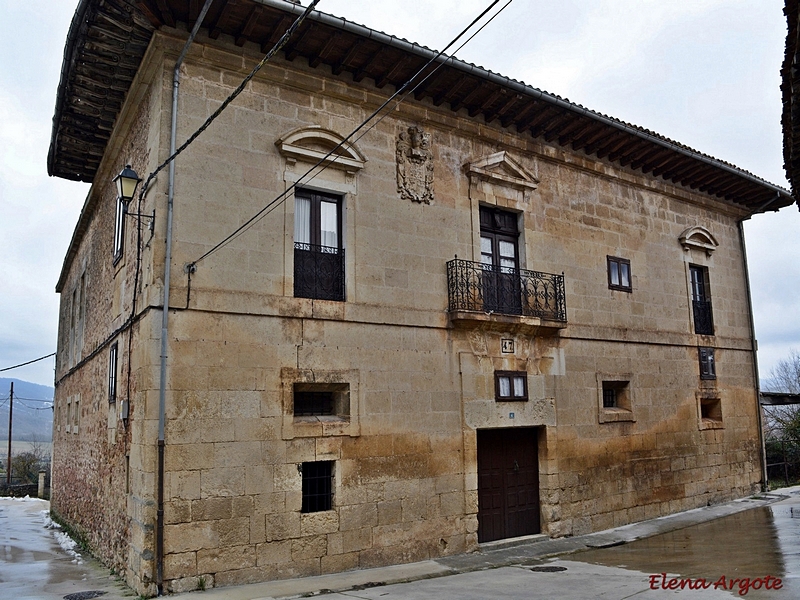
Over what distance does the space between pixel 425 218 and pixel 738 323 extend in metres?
9.19

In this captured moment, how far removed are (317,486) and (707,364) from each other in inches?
373

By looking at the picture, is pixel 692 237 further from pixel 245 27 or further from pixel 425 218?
pixel 245 27

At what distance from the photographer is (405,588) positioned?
25.2 ft

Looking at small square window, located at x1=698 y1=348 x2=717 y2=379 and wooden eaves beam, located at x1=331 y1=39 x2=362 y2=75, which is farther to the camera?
small square window, located at x1=698 y1=348 x2=717 y2=379

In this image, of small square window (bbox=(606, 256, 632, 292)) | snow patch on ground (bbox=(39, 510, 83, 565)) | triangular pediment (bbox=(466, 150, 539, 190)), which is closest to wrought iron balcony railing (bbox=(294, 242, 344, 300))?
triangular pediment (bbox=(466, 150, 539, 190))

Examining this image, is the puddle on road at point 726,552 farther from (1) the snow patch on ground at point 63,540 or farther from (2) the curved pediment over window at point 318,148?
(1) the snow patch on ground at point 63,540

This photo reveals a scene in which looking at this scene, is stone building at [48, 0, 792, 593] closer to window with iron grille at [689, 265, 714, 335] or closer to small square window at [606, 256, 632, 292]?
small square window at [606, 256, 632, 292]

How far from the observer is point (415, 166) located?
1004 cm

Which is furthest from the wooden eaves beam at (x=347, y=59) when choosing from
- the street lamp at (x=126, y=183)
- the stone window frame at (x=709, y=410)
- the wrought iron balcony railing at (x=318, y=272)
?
the stone window frame at (x=709, y=410)

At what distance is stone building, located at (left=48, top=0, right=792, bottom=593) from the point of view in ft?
25.6

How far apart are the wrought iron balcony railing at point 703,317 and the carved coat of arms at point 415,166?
742cm

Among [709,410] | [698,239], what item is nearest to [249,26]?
[698,239]

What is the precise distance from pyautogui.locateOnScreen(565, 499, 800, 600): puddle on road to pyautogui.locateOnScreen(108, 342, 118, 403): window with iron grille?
6945mm

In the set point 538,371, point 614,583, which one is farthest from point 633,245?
point 614,583
